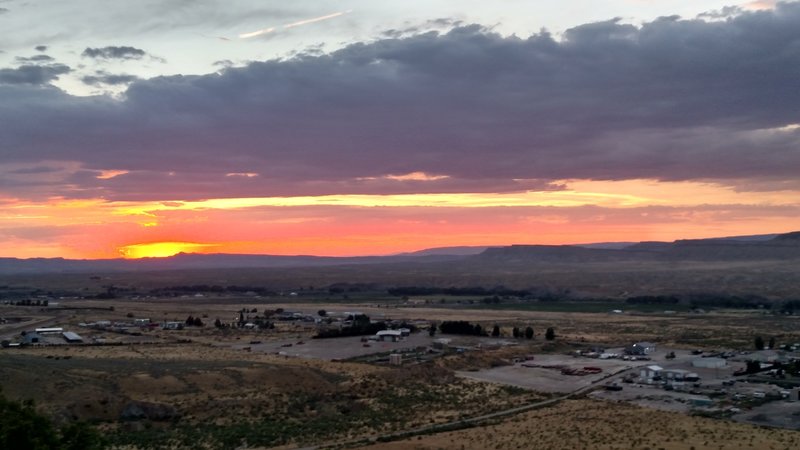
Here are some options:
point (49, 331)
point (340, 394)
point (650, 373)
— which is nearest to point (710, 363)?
point (650, 373)

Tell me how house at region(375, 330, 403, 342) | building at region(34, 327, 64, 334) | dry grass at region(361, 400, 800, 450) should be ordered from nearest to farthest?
dry grass at region(361, 400, 800, 450), building at region(34, 327, 64, 334), house at region(375, 330, 403, 342)

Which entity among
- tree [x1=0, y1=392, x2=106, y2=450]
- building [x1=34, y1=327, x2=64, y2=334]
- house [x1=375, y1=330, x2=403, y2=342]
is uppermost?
tree [x1=0, y1=392, x2=106, y2=450]

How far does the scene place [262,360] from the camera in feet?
202

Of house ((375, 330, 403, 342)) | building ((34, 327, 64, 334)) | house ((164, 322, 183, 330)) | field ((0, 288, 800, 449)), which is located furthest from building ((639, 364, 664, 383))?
building ((34, 327, 64, 334))

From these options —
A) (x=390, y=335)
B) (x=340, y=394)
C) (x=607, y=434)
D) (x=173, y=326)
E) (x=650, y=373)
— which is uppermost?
(x=173, y=326)

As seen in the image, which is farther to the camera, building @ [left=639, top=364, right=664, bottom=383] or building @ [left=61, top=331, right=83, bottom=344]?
building @ [left=61, top=331, right=83, bottom=344]

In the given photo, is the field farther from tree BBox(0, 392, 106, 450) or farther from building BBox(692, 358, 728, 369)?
tree BBox(0, 392, 106, 450)

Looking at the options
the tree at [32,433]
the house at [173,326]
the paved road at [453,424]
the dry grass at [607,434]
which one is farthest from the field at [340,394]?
the tree at [32,433]

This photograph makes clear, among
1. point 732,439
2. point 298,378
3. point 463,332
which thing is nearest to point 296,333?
point 463,332

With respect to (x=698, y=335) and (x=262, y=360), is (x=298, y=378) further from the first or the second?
(x=698, y=335)

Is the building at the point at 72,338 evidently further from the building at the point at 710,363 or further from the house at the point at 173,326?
the building at the point at 710,363

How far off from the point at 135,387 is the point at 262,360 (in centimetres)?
1748

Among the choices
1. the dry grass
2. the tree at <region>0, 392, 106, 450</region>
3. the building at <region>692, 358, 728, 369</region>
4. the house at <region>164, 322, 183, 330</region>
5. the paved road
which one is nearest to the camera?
the tree at <region>0, 392, 106, 450</region>

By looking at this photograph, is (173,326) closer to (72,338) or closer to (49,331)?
(49,331)
